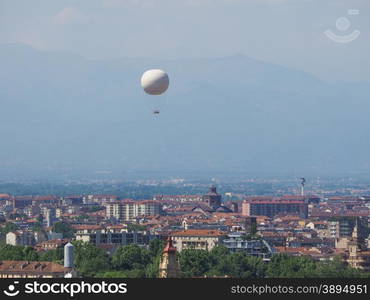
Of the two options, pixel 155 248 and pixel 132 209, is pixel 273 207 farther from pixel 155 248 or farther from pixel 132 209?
pixel 155 248

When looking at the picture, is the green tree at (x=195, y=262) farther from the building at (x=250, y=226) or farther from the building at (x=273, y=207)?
the building at (x=273, y=207)

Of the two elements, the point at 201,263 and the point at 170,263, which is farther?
the point at 201,263

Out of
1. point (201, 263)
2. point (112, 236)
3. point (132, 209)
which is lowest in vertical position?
point (201, 263)

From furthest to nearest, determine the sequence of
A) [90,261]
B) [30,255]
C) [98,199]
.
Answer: [98,199] < [30,255] < [90,261]

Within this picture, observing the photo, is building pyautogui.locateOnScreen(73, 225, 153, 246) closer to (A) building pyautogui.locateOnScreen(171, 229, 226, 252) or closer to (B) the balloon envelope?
(A) building pyautogui.locateOnScreen(171, 229, 226, 252)

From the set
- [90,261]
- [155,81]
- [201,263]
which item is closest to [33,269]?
[90,261]
